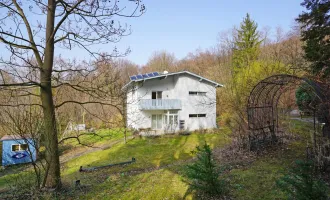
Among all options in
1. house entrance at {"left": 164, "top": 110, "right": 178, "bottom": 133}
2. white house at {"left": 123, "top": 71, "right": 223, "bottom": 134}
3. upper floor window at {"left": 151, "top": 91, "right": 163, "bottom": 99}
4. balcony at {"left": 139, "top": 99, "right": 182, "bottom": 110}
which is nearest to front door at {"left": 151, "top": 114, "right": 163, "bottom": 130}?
white house at {"left": 123, "top": 71, "right": 223, "bottom": 134}

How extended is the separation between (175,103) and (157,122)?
3000 millimetres

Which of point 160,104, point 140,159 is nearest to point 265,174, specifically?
point 140,159

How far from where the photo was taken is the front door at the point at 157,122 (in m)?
24.0

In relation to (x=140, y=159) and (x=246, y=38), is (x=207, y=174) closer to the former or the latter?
(x=140, y=159)

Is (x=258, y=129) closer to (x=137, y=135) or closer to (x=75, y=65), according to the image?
(x=75, y=65)

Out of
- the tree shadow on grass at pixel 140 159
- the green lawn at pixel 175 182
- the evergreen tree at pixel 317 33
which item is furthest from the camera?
the evergreen tree at pixel 317 33

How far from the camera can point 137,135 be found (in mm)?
A: 21438

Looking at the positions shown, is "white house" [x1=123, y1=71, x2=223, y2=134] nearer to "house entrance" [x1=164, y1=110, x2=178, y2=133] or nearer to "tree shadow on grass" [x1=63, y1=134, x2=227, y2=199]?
"house entrance" [x1=164, y1=110, x2=178, y2=133]

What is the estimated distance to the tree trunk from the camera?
5.55 meters

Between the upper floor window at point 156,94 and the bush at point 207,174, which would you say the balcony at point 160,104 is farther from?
the bush at point 207,174

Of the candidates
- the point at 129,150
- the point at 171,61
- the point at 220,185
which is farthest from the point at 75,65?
the point at 171,61

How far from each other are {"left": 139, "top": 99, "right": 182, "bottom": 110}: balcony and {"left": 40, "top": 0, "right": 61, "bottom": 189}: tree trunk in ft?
53.6

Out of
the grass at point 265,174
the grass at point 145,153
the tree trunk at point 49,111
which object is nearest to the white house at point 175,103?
the grass at point 145,153

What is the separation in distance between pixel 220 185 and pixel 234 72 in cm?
2163
